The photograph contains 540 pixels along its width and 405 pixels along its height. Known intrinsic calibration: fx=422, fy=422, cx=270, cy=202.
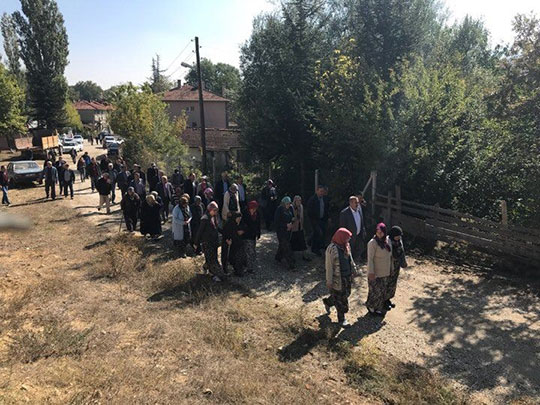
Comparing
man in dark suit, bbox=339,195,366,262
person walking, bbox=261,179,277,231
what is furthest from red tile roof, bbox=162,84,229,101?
man in dark suit, bbox=339,195,366,262

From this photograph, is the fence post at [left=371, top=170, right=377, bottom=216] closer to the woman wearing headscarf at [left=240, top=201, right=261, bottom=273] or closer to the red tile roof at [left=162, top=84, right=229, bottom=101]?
the woman wearing headscarf at [left=240, top=201, right=261, bottom=273]

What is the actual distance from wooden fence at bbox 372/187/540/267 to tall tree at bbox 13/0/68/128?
40.8 m

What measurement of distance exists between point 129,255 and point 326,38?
44.4 ft

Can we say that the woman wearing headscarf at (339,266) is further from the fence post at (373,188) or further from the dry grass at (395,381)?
the fence post at (373,188)

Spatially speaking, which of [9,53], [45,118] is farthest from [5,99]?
[9,53]

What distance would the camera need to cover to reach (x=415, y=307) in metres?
7.84

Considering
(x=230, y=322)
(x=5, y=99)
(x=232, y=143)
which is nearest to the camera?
(x=230, y=322)

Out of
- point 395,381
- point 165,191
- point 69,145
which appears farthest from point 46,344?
point 69,145

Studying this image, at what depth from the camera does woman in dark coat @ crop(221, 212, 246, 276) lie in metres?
8.80

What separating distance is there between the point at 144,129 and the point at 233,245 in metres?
20.5

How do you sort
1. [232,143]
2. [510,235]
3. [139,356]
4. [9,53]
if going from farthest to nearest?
1. [9,53]
2. [232,143]
3. [510,235]
4. [139,356]

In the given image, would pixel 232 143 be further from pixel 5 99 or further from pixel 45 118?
pixel 45 118

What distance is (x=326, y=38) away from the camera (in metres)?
18.8

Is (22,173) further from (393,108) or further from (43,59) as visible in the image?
(43,59)
